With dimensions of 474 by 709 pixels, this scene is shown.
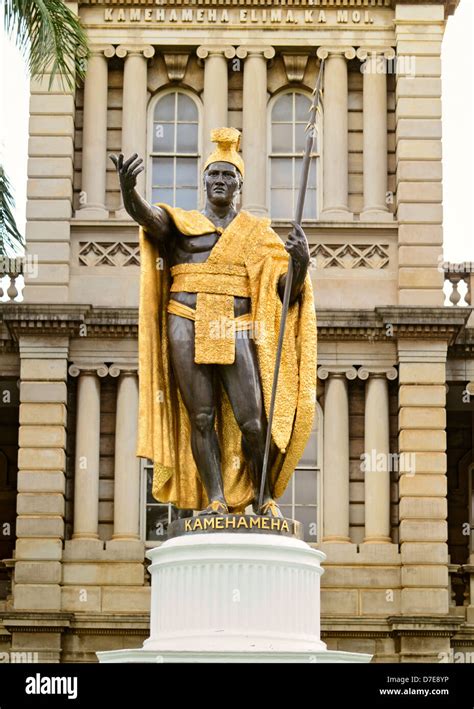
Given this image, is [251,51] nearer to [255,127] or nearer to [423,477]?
[255,127]

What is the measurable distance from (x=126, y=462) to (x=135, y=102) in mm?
Answer: 5759

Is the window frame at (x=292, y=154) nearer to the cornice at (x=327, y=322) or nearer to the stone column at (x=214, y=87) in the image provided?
the stone column at (x=214, y=87)

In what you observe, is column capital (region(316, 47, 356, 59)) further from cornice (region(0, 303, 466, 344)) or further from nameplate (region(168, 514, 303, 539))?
nameplate (region(168, 514, 303, 539))

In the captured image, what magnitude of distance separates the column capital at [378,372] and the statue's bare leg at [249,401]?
14835 millimetres

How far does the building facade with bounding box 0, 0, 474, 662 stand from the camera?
2591 cm

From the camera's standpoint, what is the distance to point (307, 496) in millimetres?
26609

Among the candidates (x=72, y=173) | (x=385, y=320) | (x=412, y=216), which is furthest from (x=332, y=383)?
(x=72, y=173)

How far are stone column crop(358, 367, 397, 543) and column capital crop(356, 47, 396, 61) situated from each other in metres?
5.08

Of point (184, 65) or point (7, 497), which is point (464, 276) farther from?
point (7, 497)

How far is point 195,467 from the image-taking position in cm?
1241

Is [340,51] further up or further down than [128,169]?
further up

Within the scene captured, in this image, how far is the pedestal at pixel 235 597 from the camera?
1124 cm

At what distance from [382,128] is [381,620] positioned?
7.76 metres

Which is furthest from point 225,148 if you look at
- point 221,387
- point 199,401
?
point 199,401
